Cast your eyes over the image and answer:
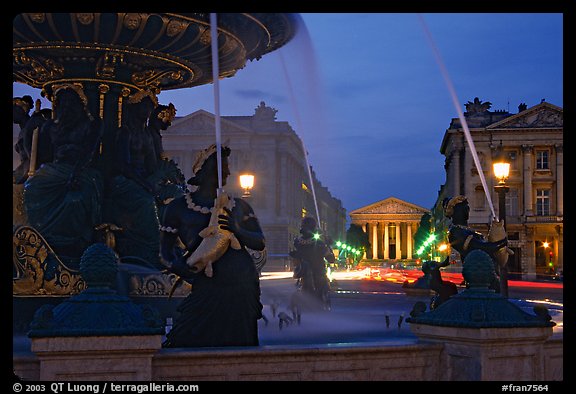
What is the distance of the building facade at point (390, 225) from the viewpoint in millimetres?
163750

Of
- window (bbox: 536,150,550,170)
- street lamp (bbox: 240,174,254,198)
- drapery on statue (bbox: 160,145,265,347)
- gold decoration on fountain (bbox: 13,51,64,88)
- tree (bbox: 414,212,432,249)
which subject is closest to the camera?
drapery on statue (bbox: 160,145,265,347)

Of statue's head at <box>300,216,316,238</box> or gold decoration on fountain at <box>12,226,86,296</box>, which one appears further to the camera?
statue's head at <box>300,216,316,238</box>

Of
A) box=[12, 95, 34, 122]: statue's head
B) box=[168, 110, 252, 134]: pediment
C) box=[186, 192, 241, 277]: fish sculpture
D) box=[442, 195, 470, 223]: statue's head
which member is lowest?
box=[186, 192, 241, 277]: fish sculpture

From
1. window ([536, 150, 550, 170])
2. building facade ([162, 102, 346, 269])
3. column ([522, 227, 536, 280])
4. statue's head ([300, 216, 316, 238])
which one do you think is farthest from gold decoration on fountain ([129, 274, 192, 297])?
window ([536, 150, 550, 170])

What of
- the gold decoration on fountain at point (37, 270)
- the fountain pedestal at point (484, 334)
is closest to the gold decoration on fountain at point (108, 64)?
the gold decoration on fountain at point (37, 270)

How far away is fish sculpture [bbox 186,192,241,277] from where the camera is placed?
654 centimetres

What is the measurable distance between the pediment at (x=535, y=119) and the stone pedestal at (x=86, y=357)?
272 feet

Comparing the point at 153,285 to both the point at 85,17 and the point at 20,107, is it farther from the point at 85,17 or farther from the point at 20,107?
the point at 85,17

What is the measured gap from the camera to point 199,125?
86.9 metres

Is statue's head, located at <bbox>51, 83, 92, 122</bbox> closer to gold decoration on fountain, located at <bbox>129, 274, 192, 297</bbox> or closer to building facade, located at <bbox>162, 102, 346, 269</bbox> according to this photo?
gold decoration on fountain, located at <bbox>129, 274, 192, 297</bbox>

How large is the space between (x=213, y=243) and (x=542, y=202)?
3251 inches

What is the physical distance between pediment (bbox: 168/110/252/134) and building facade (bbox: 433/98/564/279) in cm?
2302

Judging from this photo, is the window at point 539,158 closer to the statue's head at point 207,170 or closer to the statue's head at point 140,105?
the statue's head at point 140,105
